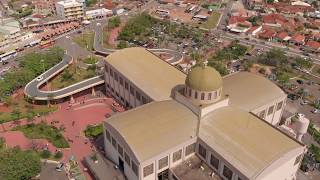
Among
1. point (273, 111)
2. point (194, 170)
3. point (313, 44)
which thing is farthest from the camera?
point (313, 44)

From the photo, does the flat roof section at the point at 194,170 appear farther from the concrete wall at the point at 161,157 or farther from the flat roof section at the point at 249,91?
the flat roof section at the point at 249,91

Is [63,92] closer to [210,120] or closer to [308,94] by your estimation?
[210,120]

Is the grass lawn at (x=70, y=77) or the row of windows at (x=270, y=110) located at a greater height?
the row of windows at (x=270, y=110)

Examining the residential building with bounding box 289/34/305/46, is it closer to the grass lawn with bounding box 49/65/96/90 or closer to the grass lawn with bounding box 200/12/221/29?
the grass lawn with bounding box 200/12/221/29

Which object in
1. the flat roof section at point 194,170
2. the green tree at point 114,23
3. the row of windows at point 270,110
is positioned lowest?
the flat roof section at point 194,170

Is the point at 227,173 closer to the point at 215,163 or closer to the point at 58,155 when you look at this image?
the point at 215,163

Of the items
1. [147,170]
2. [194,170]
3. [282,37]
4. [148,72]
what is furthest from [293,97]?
[147,170]

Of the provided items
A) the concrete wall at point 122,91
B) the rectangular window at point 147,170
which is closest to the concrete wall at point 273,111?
the concrete wall at point 122,91
